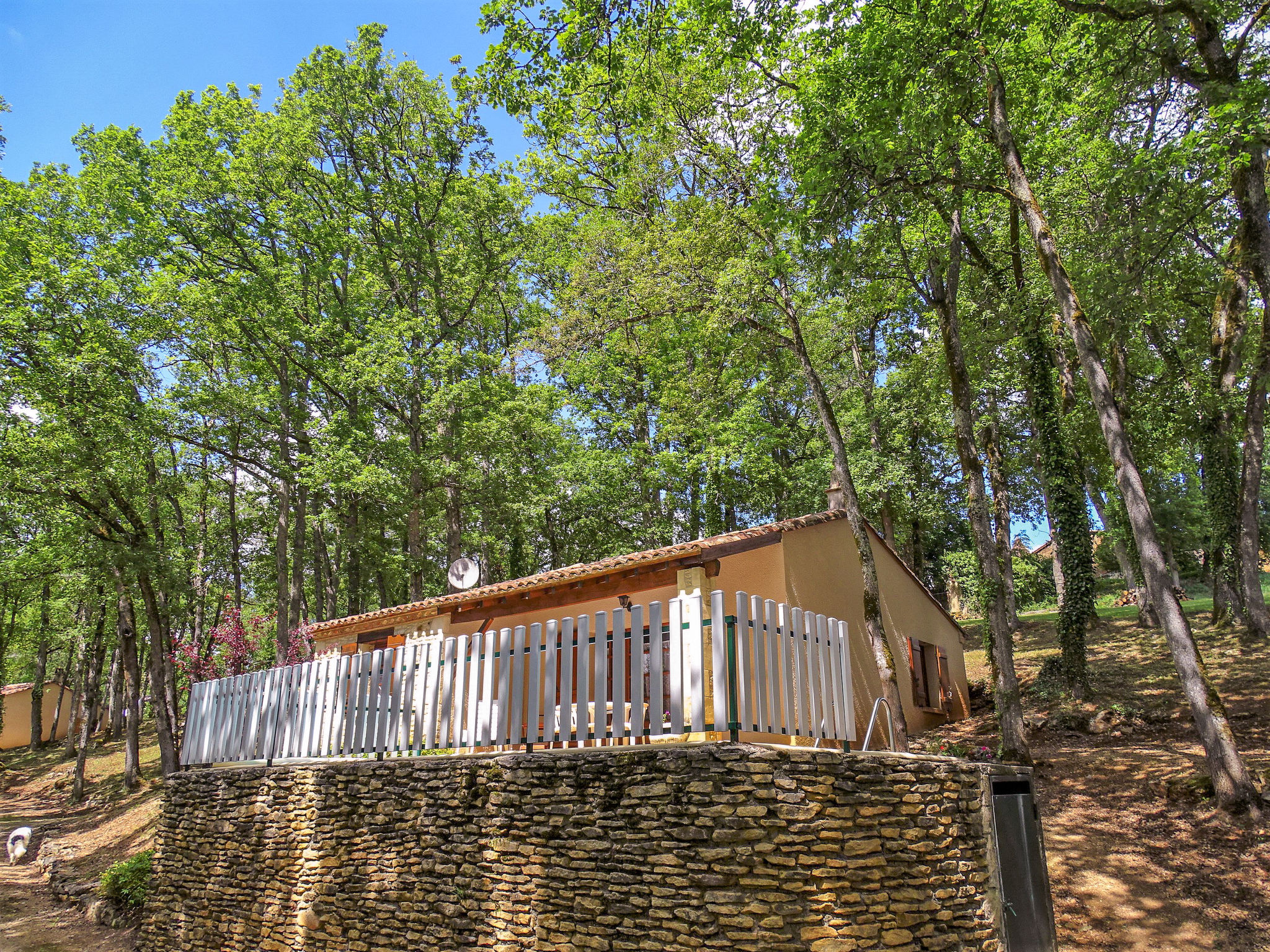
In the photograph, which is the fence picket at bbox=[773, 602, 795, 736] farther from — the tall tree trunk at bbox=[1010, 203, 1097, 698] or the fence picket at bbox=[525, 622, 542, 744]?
the tall tree trunk at bbox=[1010, 203, 1097, 698]

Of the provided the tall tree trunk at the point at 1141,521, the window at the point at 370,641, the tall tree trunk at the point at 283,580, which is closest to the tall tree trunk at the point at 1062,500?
the tall tree trunk at the point at 1141,521

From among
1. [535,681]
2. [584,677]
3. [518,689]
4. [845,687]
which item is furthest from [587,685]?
[845,687]

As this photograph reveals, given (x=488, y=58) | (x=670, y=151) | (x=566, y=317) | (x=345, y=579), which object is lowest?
(x=345, y=579)

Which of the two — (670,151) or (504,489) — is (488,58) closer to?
(670,151)

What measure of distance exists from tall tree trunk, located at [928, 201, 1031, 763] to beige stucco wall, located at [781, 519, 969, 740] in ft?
6.14

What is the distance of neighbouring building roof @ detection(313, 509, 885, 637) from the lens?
8.36m

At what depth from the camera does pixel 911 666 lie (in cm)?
1440

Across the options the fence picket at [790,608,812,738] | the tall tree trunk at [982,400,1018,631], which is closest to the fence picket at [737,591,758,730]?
the fence picket at [790,608,812,738]

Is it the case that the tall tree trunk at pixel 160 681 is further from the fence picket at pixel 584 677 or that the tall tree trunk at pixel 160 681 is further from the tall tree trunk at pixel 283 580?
the fence picket at pixel 584 677

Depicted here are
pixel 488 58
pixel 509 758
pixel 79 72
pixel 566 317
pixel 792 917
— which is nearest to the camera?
pixel 792 917

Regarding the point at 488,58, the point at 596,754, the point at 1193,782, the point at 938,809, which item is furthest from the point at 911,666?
the point at 488,58

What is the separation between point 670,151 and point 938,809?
520 inches

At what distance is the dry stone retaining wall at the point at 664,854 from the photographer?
4.48 meters

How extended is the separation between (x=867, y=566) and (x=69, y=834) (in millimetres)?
18900
